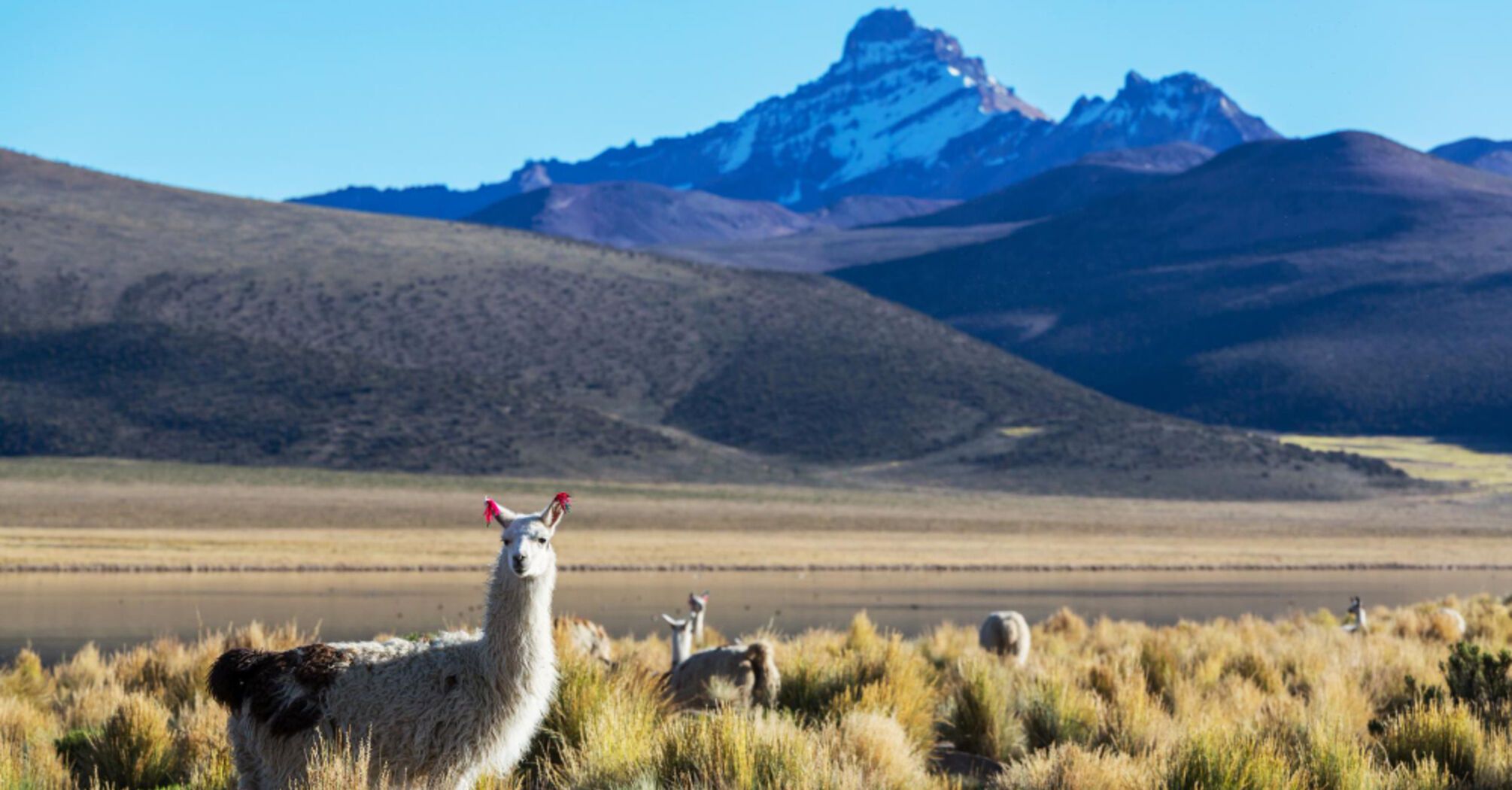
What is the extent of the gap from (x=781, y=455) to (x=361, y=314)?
23.5m

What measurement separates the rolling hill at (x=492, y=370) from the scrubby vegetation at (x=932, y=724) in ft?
168

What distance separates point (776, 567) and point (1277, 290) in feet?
356

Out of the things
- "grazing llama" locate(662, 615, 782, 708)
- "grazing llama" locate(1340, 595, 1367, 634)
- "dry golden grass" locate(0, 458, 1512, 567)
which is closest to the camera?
"grazing llama" locate(662, 615, 782, 708)

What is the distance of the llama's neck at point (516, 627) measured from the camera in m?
6.82

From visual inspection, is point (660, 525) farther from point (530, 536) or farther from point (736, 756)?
point (530, 536)

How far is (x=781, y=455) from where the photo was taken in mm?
73438

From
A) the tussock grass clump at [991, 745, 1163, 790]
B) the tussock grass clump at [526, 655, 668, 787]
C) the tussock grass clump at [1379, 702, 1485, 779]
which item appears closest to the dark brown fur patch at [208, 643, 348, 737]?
the tussock grass clump at [526, 655, 668, 787]

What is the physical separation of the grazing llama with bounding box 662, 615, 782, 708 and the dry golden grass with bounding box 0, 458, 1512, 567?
23.9 m

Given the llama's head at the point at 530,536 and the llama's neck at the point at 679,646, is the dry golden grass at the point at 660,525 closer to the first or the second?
the llama's neck at the point at 679,646

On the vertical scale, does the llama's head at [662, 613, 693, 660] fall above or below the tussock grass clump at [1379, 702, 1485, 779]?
below

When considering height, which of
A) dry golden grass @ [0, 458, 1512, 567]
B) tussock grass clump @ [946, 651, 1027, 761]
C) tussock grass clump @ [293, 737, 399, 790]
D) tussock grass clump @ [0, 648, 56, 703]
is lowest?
dry golden grass @ [0, 458, 1512, 567]

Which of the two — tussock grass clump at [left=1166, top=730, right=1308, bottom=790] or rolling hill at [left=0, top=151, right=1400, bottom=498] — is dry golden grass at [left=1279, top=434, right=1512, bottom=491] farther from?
tussock grass clump at [left=1166, top=730, right=1308, bottom=790]

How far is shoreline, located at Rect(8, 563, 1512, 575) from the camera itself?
32531mm

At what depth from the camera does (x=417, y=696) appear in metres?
6.79
